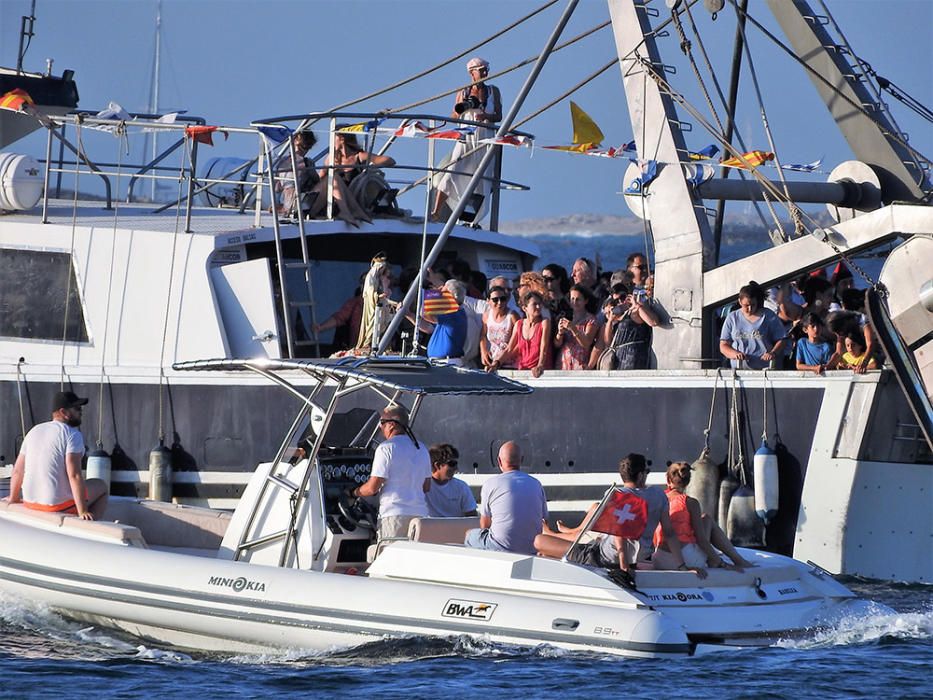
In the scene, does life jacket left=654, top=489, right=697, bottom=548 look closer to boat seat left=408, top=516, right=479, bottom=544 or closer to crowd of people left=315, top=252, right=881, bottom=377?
boat seat left=408, top=516, right=479, bottom=544

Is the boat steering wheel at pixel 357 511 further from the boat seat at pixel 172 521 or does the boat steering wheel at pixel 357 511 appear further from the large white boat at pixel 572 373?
the large white boat at pixel 572 373

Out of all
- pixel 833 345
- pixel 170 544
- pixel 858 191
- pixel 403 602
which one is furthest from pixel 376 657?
pixel 858 191

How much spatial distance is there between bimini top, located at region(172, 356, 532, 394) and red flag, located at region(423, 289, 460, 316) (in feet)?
11.6

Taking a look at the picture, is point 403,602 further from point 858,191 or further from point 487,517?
point 858,191

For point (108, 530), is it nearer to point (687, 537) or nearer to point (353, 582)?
point (353, 582)

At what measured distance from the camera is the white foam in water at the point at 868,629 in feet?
37.0

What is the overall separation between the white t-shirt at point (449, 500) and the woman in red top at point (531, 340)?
9.30 feet

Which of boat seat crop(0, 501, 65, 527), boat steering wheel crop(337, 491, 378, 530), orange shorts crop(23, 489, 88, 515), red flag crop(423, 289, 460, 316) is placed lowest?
boat seat crop(0, 501, 65, 527)

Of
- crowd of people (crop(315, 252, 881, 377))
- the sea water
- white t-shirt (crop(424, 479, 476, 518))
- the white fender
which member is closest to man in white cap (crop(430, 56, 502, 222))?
crowd of people (crop(315, 252, 881, 377))

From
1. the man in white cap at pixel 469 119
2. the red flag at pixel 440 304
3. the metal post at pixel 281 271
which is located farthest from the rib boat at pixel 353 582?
the man in white cap at pixel 469 119

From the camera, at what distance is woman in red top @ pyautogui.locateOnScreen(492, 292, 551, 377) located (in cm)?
1574

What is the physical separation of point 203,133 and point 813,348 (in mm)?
6246

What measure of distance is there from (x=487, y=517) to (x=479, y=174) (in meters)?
4.34

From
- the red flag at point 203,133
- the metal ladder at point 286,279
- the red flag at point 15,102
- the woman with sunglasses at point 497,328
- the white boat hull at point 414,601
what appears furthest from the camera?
the red flag at point 15,102
